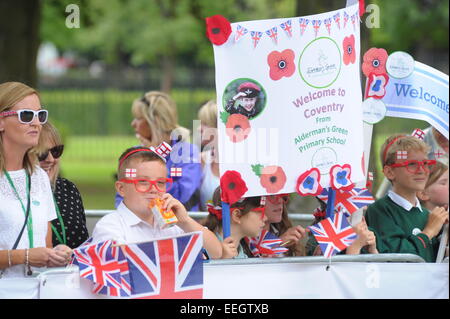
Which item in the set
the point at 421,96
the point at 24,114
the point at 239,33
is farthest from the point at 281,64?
the point at 24,114

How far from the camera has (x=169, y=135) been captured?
6.25 metres

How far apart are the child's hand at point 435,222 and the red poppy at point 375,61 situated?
2.91 feet

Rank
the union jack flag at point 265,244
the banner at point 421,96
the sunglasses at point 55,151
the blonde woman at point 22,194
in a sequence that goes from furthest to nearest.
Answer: the sunglasses at point 55,151 < the banner at point 421,96 < the union jack flag at point 265,244 < the blonde woman at point 22,194

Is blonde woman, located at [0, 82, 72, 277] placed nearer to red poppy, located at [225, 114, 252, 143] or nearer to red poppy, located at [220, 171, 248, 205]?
red poppy, located at [220, 171, 248, 205]

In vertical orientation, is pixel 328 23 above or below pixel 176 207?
above

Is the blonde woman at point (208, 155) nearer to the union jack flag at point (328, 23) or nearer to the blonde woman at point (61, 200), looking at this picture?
the blonde woman at point (61, 200)

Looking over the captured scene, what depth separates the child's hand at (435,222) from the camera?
484 cm

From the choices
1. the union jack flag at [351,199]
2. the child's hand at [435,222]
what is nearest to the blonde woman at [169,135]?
the union jack flag at [351,199]

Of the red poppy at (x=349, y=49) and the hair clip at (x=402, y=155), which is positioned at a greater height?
the red poppy at (x=349, y=49)

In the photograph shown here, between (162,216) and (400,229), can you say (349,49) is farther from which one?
(162,216)

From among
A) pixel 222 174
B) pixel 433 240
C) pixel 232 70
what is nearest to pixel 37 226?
pixel 222 174

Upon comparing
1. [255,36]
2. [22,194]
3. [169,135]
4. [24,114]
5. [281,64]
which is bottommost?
[22,194]

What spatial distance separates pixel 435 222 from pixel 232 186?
1.33 metres

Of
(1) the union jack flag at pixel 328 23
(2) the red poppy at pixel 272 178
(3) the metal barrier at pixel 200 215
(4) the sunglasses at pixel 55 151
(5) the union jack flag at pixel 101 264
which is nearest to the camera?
(5) the union jack flag at pixel 101 264
